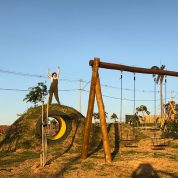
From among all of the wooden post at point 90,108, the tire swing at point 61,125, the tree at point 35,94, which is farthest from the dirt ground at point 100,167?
the tree at point 35,94

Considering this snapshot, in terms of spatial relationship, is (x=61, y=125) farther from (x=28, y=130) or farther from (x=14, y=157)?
(x=14, y=157)

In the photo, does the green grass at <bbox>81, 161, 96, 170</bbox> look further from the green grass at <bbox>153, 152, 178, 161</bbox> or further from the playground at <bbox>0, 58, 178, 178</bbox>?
the green grass at <bbox>153, 152, 178, 161</bbox>

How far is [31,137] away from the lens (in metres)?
19.1

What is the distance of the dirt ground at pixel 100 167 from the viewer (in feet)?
37.0

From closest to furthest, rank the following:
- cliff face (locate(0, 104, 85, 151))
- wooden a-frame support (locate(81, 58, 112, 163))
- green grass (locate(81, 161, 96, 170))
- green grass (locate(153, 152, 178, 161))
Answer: green grass (locate(81, 161, 96, 170)), wooden a-frame support (locate(81, 58, 112, 163)), green grass (locate(153, 152, 178, 161)), cliff face (locate(0, 104, 85, 151))

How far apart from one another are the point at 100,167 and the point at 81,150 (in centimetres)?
310

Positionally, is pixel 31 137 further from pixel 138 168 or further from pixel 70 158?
pixel 138 168

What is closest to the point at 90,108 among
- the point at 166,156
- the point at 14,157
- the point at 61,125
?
the point at 166,156

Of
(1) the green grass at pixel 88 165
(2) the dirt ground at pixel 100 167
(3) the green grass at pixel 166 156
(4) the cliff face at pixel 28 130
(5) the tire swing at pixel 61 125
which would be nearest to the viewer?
(2) the dirt ground at pixel 100 167

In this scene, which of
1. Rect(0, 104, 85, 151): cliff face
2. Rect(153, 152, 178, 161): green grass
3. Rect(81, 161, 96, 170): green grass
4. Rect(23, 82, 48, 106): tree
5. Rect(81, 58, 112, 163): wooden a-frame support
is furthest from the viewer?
Rect(23, 82, 48, 106): tree

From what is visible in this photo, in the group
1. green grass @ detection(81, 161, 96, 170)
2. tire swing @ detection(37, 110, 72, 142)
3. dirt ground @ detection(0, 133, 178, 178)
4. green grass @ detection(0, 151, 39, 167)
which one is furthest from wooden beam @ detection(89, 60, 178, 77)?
tire swing @ detection(37, 110, 72, 142)

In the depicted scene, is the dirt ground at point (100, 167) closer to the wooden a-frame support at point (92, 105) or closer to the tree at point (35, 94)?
the wooden a-frame support at point (92, 105)

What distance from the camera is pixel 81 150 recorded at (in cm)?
1523

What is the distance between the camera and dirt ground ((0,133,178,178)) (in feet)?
37.0
